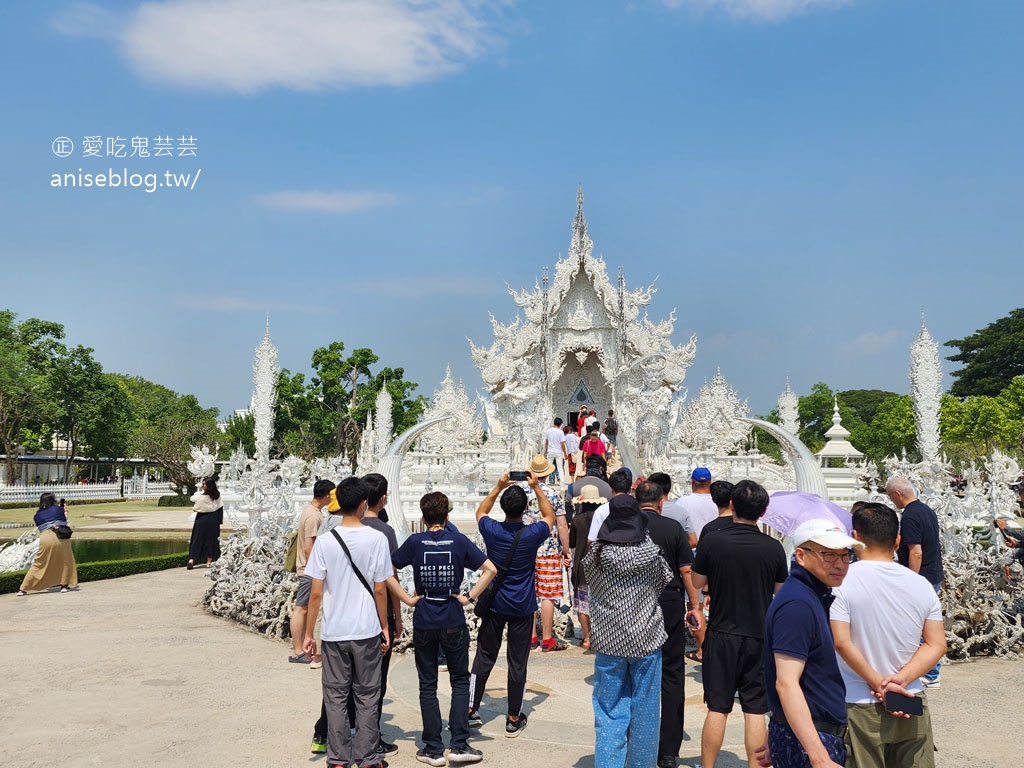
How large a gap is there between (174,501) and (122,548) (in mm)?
19216

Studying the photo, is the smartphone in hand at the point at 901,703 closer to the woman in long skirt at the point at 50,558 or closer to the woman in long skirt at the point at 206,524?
the woman in long skirt at the point at 50,558

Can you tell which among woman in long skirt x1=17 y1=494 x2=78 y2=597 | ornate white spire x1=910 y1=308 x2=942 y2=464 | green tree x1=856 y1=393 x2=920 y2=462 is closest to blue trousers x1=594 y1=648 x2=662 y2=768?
woman in long skirt x1=17 y1=494 x2=78 y2=597

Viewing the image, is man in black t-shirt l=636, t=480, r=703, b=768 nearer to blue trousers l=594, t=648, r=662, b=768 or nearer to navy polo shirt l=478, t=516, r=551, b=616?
blue trousers l=594, t=648, r=662, b=768

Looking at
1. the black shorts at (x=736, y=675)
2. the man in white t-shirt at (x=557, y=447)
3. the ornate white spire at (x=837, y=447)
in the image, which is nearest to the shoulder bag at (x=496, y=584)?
the black shorts at (x=736, y=675)

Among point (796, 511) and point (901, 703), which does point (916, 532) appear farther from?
point (901, 703)

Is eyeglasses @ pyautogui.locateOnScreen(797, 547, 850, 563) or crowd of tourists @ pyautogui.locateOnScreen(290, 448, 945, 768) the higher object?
eyeglasses @ pyautogui.locateOnScreen(797, 547, 850, 563)

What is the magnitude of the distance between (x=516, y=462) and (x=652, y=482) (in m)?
19.1

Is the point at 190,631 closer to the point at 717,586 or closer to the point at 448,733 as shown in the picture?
the point at 448,733

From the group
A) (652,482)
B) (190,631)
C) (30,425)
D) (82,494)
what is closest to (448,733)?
(652,482)

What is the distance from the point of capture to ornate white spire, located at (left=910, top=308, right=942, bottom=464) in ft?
81.8

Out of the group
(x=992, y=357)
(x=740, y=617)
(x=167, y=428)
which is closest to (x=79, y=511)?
(x=167, y=428)

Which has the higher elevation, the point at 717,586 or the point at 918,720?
the point at 717,586

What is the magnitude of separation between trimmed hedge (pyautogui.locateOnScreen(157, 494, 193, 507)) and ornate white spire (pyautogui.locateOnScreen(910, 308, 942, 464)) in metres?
31.1

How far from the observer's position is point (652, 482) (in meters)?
5.88
